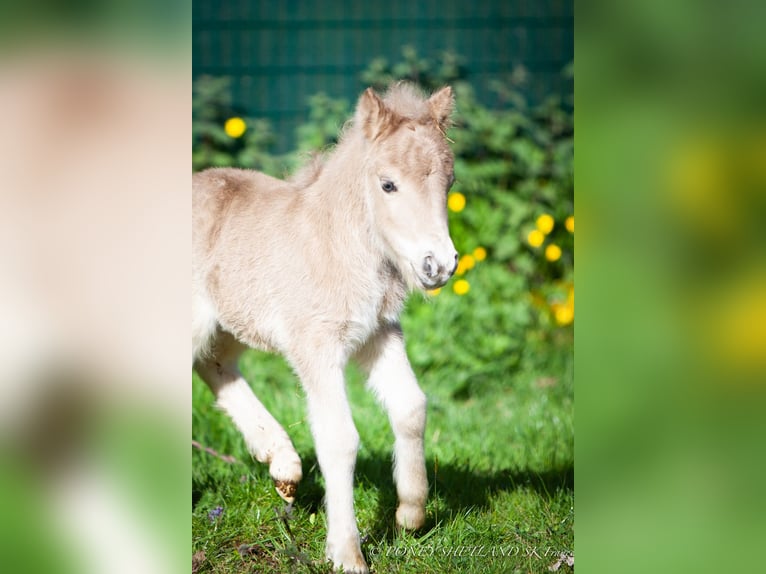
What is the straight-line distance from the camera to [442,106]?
2.88m

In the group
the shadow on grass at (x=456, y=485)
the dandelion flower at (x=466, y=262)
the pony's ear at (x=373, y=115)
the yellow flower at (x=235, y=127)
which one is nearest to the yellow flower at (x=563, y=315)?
the dandelion flower at (x=466, y=262)

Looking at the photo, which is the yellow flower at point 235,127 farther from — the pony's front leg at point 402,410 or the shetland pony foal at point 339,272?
the pony's front leg at point 402,410

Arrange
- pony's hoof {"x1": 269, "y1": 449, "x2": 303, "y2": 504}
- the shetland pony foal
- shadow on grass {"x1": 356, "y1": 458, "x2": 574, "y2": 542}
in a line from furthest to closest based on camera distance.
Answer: shadow on grass {"x1": 356, "y1": 458, "x2": 574, "y2": 542} < pony's hoof {"x1": 269, "y1": 449, "x2": 303, "y2": 504} < the shetland pony foal

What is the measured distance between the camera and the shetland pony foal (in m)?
2.75

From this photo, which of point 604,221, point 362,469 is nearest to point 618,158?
point 604,221

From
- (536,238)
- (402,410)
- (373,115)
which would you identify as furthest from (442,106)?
(536,238)

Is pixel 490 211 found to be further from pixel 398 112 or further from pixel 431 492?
pixel 398 112

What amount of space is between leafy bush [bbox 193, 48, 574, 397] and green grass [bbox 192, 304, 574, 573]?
0.46 m

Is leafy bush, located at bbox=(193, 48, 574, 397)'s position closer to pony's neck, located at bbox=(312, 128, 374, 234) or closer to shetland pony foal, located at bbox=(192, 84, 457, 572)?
shetland pony foal, located at bbox=(192, 84, 457, 572)

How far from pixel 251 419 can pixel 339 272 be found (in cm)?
79

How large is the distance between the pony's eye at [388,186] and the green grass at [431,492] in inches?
44.5

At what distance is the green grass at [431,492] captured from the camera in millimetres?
3055

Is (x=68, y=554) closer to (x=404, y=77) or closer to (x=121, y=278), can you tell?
(x=121, y=278)

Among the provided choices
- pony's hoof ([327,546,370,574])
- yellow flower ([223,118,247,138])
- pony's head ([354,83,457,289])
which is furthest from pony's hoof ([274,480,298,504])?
yellow flower ([223,118,247,138])
